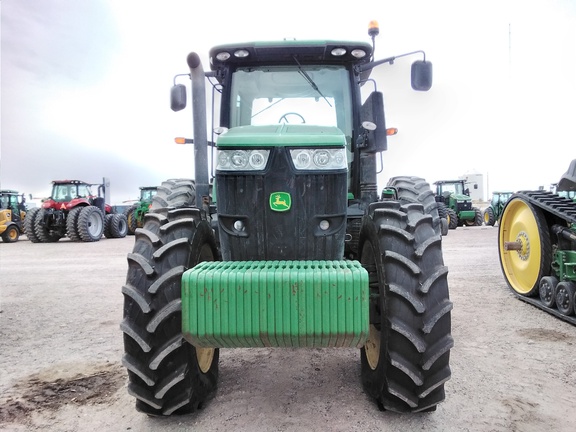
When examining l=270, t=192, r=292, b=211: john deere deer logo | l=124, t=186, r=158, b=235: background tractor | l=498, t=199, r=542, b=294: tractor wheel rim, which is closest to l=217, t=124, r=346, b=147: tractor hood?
l=270, t=192, r=292, b=211: john deere deer logo

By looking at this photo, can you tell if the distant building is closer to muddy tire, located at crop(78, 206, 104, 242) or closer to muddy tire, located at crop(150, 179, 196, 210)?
muddy tire, located at crop(78, 206, 104, 242)

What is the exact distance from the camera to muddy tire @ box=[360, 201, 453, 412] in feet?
8.06

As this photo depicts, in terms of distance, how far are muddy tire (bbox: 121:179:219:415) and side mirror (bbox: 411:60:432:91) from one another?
2.46 meters

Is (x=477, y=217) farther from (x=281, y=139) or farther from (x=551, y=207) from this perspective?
(x=281, y=139)

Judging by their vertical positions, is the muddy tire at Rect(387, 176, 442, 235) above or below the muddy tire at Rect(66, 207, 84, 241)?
above

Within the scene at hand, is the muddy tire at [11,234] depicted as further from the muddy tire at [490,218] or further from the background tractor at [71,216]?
the muddy tire at [490,218]

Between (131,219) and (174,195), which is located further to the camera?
(131,219)

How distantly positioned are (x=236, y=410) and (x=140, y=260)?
44.9 inches

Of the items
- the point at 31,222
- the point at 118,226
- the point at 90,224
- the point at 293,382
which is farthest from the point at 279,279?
the point at 118,226

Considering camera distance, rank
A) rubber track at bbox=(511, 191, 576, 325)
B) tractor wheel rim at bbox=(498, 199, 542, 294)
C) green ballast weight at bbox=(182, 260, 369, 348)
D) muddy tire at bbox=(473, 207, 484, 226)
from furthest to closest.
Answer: muddy tire at bbox=(473, 207, 484, 226), tractor wheel rim at bbox=(498, 199, 542, 294), rubber track at bbox=(511, 191, 576, 325), green ballast weight at bbox=(182, 260, 369, 348)

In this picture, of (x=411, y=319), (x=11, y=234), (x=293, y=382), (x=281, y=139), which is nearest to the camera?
(x=411, y=319)

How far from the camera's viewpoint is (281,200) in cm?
274

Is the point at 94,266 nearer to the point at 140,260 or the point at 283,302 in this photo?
the point at 140,260

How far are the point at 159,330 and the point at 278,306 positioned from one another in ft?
2.47
